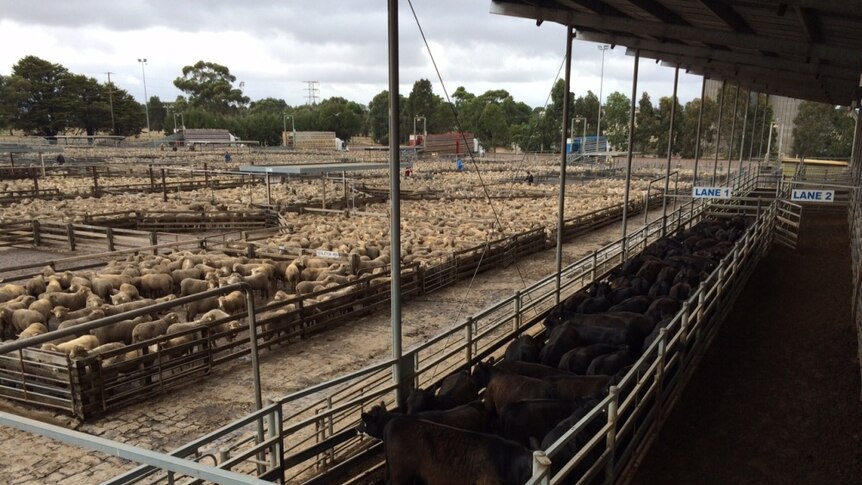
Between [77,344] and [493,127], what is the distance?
96577 millimetres

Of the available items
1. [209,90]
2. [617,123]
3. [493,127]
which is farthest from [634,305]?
[209,90]

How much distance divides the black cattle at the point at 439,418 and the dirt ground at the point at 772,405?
2015 millimetres

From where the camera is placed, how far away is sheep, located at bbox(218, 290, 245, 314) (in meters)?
12.7

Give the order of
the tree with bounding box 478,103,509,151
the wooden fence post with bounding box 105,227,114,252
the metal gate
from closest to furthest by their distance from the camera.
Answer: the metal gate
the wooden fence post with bounding box 105,227,114,252
the tree with bounding box 478,103,509,151

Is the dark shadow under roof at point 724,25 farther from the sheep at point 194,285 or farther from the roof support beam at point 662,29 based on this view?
the sheep at point 194,285

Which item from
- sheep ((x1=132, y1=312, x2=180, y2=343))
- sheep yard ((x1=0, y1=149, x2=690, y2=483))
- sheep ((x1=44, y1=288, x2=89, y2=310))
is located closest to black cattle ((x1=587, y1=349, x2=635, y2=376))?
sheep yard ((x1=0, y1=149, x2=690, y2=483))

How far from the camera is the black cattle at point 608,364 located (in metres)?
7.59

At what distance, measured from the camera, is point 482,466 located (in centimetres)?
521

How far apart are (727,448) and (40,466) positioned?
869cm

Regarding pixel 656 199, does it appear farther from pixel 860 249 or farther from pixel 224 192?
pixel 224 192

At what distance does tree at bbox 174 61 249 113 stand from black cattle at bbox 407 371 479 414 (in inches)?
5835

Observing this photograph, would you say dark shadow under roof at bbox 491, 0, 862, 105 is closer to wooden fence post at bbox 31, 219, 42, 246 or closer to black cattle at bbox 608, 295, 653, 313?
black cattle at bbox 608, 295, 653, 313

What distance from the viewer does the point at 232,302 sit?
42.2ft

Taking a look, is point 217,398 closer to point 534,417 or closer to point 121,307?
point 121,307
